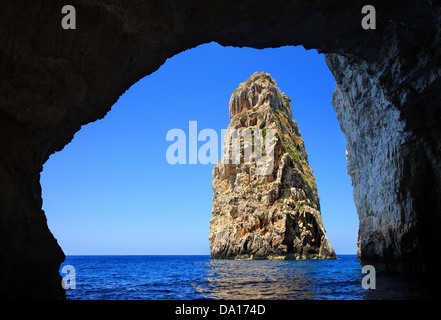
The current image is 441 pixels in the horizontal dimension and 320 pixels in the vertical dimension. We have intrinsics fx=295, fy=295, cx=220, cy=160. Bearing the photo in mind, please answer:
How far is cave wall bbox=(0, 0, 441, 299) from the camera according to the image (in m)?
6.79

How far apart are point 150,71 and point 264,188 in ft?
189

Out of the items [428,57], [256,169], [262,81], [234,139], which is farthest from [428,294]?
[262,81]

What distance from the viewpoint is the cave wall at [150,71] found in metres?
6.79

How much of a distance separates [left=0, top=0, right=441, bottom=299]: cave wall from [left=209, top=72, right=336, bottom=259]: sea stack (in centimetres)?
4323

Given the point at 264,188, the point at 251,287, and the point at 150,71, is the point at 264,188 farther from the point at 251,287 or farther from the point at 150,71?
the point at 150,71

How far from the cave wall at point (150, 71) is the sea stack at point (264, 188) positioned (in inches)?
1702

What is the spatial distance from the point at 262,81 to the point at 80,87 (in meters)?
76.8

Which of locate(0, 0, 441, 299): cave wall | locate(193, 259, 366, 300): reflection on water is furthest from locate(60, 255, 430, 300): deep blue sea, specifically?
locate(0, 0, 441, 299): cave wall

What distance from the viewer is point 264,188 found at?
65688 millimetres

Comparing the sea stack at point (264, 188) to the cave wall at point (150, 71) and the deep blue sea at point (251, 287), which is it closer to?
the deep blue sea at point (251, 287)

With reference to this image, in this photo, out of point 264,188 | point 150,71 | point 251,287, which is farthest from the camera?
point 264,188

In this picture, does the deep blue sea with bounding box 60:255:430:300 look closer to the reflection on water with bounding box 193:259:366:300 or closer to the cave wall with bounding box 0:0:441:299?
the reflection on water with bounding box 193:259:366:300

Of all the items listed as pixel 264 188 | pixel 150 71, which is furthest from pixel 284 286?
pixel 264 188

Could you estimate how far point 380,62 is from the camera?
14.3m
